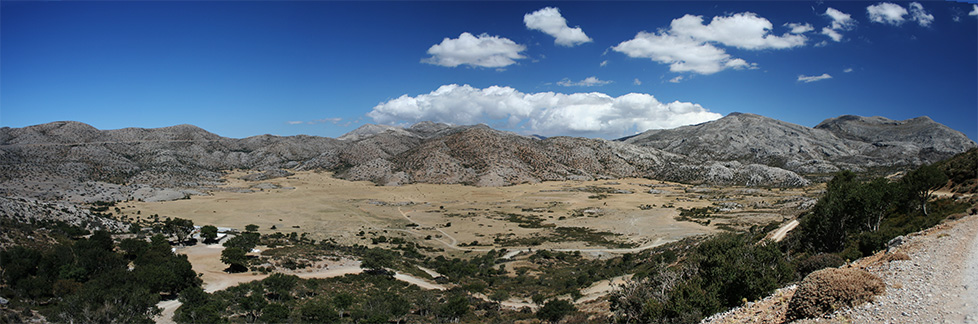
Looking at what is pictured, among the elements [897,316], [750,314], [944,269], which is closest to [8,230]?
[750,314]

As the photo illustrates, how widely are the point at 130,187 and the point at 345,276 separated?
291ft

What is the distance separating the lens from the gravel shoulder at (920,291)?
10820mm

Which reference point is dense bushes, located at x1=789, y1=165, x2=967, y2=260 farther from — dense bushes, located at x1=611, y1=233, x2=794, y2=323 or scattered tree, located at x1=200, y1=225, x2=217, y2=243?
scattered tree, located at x1=200, y1=225, x2=217, y2=243

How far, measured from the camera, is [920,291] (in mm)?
12039

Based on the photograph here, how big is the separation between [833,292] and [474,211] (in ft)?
268

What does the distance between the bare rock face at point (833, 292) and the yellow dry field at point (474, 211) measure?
42.6 meters

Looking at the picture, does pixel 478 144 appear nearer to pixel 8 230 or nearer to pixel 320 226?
pixel 320 226

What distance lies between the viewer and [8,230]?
114ft

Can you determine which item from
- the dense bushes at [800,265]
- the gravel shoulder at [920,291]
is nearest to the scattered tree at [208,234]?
the dense bushes at [800,265]

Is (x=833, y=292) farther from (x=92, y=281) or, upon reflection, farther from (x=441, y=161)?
(x=441, y=161)

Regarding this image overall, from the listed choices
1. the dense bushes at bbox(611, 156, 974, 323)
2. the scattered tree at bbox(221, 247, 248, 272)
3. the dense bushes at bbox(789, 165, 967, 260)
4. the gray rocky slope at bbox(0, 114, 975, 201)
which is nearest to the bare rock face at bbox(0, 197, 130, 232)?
the scattered tree at bbox(221, 247, 248, 272)

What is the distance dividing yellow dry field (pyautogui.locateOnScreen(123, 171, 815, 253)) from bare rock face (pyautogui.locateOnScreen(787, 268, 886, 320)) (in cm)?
4261

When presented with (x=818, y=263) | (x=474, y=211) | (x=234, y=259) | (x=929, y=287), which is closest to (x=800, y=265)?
(x=818, y=263)

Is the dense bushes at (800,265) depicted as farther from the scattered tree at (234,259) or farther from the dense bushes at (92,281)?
the scattered tree at (234,259)
